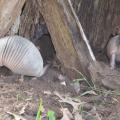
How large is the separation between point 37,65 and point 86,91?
→ 466 mm

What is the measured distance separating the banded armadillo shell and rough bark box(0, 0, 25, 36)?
15cm

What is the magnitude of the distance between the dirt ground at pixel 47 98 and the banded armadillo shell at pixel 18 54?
14 cm

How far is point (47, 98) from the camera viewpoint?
9.92 ft

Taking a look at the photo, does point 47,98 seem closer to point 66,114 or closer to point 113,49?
point 66,114

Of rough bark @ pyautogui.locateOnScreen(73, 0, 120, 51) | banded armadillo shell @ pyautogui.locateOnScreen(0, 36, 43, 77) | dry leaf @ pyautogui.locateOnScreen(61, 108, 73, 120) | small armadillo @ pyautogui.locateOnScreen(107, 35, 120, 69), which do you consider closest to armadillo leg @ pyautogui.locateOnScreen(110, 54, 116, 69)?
small armadillo @ pyautogui.locateOnScreen(107, 35, 120, 69)

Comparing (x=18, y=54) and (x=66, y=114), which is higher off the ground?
(x=18, y=54)

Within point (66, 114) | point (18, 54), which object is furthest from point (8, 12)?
point (66, 114)

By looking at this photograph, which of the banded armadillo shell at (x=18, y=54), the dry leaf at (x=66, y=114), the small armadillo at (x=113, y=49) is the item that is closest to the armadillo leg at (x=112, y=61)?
the small armadillo at (x=113, y=49)

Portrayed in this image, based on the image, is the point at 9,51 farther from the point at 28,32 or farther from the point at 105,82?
the point at 105,82

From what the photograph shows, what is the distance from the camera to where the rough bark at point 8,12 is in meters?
3.21

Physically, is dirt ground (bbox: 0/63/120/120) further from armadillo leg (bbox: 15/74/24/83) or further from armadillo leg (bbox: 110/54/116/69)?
armadillo leg (bbox: 110/54/116/69)

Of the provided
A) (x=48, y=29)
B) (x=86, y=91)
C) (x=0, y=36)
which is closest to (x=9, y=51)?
(x=0, y=36)

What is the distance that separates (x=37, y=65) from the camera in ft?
10.7

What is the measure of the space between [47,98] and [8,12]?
0.81 meters
